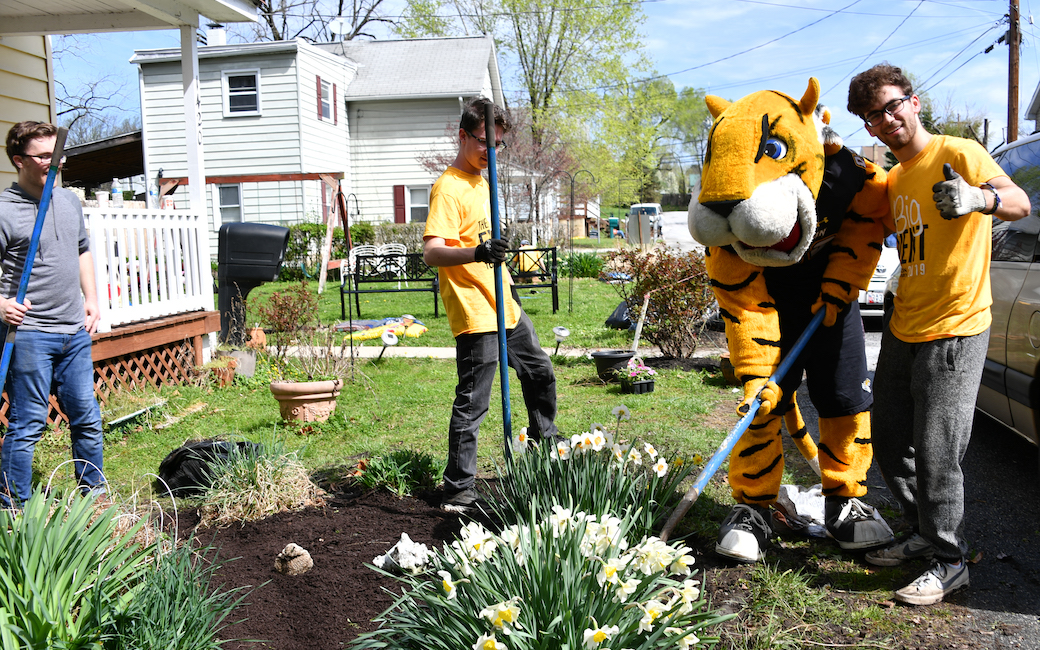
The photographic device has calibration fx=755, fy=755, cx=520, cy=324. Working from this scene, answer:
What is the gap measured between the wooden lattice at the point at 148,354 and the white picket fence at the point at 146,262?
0.13 metres

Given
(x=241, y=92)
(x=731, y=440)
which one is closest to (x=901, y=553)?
(x=731, y=440)

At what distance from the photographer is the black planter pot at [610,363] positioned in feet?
24.2

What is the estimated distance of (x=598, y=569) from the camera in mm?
2197

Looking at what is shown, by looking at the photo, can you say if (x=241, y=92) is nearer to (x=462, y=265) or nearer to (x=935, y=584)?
(x=462, y=265)

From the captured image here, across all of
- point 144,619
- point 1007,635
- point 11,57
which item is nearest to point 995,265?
point 1007,635

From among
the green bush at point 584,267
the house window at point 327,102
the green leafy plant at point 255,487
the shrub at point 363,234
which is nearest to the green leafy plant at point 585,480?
the green leafy plant at point 255,487

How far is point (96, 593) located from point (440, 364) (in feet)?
20.6

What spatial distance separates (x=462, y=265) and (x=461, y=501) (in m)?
1.20

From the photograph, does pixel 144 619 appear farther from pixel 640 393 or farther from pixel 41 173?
pixel 640 393

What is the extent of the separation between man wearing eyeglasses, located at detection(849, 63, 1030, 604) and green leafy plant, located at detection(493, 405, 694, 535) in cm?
102

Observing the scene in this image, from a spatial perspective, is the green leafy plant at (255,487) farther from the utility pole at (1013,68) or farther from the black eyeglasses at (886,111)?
the utility pole at (1013,68)

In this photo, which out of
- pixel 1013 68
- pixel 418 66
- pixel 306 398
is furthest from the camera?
pixel 418 66

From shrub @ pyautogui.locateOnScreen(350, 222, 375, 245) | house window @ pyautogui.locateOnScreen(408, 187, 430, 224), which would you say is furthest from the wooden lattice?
house window @ pyautogui.locateOnScreen(408, 187, 430, 224)

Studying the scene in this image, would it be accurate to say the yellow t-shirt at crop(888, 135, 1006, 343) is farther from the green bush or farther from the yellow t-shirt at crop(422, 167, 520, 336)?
the green bush
